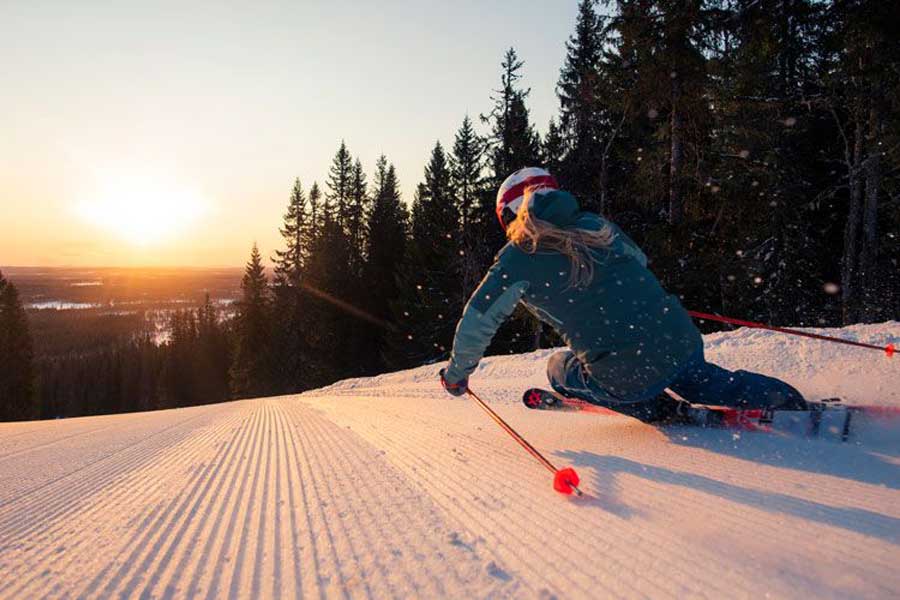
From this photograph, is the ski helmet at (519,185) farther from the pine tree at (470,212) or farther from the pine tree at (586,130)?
the pine tree at (470,212)

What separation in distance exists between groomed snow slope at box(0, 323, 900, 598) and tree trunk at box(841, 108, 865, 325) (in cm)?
1368

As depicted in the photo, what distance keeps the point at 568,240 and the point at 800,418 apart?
60.1 inches

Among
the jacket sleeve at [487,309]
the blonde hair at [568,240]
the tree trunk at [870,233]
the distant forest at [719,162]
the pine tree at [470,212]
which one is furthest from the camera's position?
the pine tree at [470,212]

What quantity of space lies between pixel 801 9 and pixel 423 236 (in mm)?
26138

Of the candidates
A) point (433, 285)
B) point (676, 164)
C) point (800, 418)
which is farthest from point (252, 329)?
point (800, 418)

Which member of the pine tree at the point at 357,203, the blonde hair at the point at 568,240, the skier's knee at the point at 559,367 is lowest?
the skier's knee at the point at 559,367

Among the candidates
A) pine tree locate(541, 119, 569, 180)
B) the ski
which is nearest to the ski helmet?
the ski

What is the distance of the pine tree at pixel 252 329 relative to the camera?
40094 mm

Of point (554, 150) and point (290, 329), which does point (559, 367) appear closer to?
point (554, 150)

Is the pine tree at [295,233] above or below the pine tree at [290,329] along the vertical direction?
above

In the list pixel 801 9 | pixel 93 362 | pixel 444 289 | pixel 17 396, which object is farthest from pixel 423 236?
pixel 93 362

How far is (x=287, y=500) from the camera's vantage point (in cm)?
200

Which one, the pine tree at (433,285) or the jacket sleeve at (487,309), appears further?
the pine tree at (433,285)

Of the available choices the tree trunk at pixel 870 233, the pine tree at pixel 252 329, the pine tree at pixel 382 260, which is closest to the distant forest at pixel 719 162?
the tree trunk at pixel 870 233
